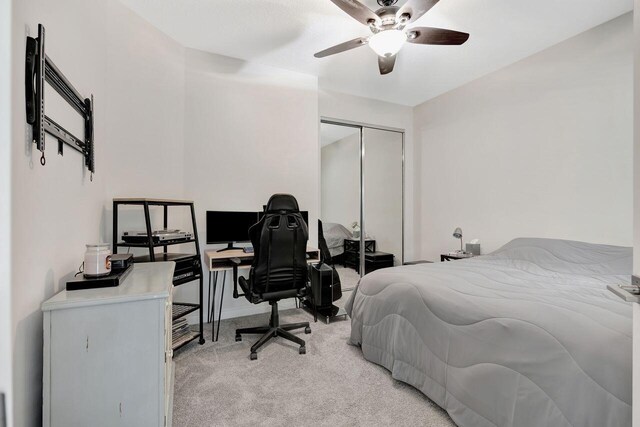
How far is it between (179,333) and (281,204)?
136 centimetres

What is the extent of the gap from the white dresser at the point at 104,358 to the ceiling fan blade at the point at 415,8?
7.14 feet

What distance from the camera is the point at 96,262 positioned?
4.40 feet

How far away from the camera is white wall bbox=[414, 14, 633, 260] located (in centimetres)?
256

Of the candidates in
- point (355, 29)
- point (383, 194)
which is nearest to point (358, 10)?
point (355, 29)

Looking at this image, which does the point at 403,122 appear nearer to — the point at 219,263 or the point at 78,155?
the point at 219,263

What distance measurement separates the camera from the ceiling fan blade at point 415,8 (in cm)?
187

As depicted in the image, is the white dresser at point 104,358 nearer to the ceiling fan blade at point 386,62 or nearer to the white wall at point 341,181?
the ceiling fan blade at point 386,62

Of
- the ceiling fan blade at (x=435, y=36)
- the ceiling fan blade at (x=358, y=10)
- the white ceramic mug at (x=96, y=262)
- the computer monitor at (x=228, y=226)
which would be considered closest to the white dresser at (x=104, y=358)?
the white ceramic mug at (x=96, y=262)

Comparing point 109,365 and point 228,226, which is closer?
point 109,365

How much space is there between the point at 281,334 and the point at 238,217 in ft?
4.23

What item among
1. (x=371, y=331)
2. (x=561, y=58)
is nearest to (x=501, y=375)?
(x=371, y=331)

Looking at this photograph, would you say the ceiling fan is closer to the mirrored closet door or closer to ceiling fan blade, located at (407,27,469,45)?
ceiling fan blade, located at (407,27,469,45)
